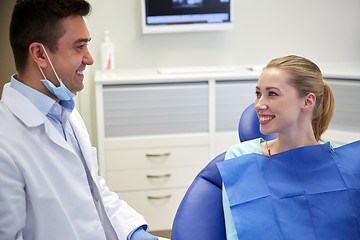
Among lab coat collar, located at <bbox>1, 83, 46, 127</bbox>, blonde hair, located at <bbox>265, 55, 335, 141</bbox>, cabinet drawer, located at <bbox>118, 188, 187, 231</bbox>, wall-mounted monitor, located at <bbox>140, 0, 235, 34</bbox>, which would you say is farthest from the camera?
Result: wall-mounted monitor, located at <bbox>140, 0, 235, 34</bbox>

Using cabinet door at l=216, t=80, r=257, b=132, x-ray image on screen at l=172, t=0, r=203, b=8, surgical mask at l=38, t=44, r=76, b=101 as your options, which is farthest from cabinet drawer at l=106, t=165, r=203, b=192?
surgical mask at l=38, t=44, r=76, b=101

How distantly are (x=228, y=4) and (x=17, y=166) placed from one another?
7.11ft

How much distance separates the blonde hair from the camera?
158 centimetres

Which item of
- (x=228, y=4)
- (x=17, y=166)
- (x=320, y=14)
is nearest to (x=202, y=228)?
(x=17, y=166)

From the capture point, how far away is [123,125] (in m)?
2.86

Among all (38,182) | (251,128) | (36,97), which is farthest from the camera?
(251,128)

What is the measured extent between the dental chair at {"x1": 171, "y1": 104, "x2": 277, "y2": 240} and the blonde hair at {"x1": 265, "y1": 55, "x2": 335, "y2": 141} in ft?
1.22

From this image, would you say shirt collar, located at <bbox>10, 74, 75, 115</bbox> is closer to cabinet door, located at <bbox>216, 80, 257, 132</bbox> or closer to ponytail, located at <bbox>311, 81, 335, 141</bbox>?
ponytail, located at <bbox>311, 81, 335, 141</bbox>

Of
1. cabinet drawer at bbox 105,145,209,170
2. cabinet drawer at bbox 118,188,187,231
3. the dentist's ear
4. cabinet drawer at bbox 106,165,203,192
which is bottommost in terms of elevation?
cabinet drawer at bbox 118,188,187,231

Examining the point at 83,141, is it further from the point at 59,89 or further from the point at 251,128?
the point at 251,128

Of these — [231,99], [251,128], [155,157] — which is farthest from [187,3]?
[251,128]

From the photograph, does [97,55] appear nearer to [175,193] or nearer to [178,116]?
[178,116]

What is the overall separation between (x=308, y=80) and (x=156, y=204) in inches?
64.5

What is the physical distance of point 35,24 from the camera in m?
1.46
